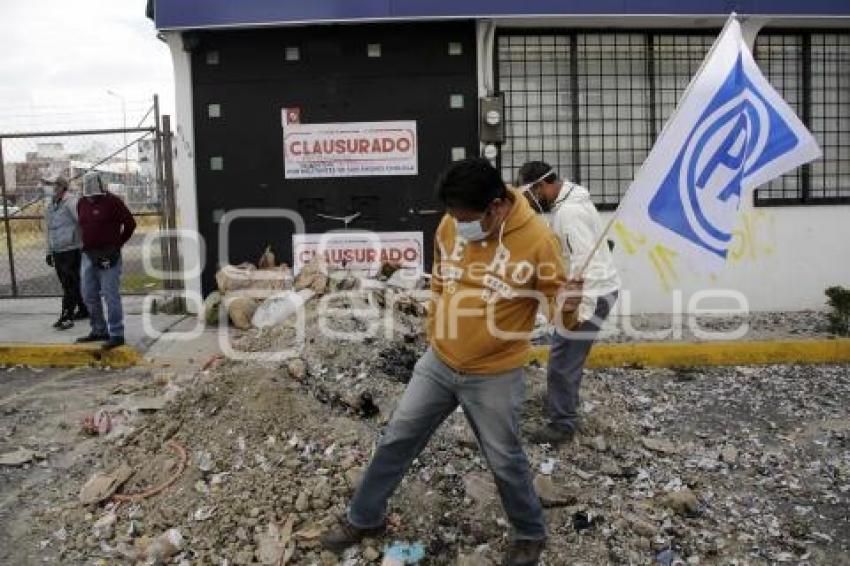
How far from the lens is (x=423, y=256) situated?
1002 centimetres

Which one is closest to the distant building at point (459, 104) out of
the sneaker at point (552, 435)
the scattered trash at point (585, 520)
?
the sneaker at point (552, 435)

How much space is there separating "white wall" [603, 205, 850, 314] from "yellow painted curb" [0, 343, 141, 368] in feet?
19.0

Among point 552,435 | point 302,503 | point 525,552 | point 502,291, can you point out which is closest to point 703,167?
point 502,291

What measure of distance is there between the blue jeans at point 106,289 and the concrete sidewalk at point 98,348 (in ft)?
1.04

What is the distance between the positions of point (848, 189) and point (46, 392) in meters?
9.84

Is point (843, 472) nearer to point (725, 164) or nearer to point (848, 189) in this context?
point (725, 164)

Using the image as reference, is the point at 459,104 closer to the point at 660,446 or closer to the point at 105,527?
the point at 660,446

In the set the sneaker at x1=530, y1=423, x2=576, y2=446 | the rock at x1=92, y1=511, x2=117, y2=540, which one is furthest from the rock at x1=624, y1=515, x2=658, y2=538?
the rock at x1=92, y1=511, x2=117, y2=540

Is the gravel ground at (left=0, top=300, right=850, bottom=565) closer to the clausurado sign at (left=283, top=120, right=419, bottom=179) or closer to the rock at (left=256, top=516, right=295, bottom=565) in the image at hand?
the rock at (left=256, top=516, right=295, bottom=565)

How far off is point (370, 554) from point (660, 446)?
2416 millimetres

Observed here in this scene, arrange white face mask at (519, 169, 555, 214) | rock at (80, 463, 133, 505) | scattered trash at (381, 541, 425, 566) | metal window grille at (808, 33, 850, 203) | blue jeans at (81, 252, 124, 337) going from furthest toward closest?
metal window grille at (808, 33, 850, 203), blue jeans at (81, 252, 124, 337), white face mask at (519, 169, 555, 214), rock at (80, 463, 133, 505), scattered trash at (381, 541, 425, 566)

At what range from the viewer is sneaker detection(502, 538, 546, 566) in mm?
3992

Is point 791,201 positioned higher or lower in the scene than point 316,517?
higher

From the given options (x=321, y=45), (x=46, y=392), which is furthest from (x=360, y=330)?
(x=321, y=45)
